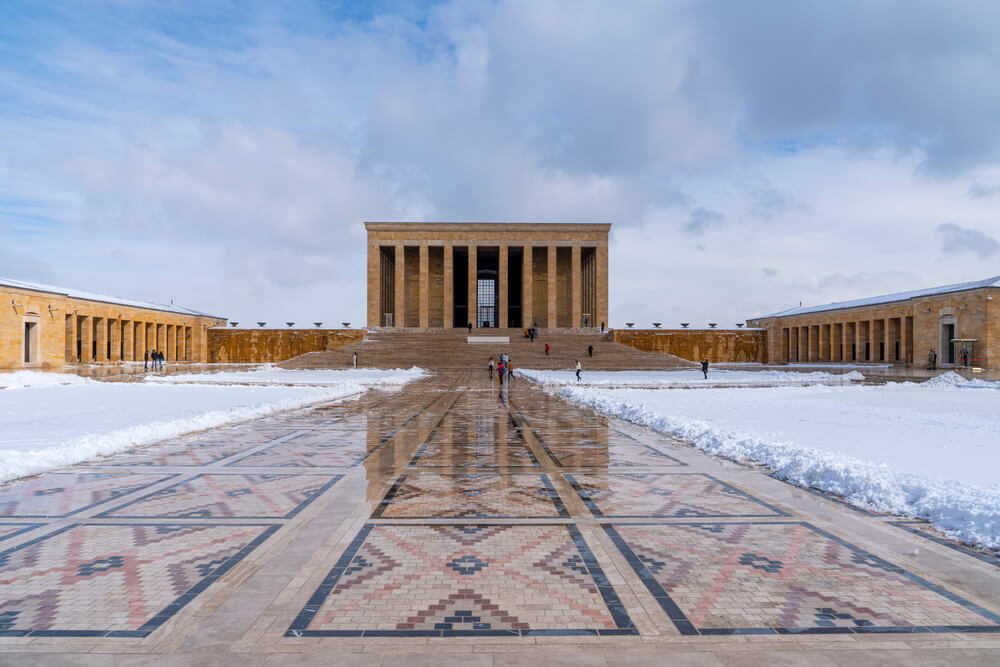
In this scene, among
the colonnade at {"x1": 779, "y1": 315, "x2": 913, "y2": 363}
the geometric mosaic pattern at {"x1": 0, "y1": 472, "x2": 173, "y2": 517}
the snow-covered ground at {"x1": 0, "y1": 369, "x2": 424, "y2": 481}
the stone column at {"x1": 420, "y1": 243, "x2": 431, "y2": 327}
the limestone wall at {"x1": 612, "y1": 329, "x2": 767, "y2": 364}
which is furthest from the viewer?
the stone column at {"x1": 420, "y1": 243, "x2": 431, "y2": 327}

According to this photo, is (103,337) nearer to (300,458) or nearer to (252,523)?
(300,458)

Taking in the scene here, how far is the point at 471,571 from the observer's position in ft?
12.8

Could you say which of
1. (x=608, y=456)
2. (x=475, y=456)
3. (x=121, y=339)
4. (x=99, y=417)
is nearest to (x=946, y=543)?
(x=608, y=456)

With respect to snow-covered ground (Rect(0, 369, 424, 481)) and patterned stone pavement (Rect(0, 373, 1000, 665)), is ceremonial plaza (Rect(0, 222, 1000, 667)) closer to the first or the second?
patterned stone pavement (Rect(0, 373, 1000, 665))

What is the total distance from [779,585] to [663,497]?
222cm

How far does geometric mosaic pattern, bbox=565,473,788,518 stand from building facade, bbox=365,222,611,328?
1830 inches

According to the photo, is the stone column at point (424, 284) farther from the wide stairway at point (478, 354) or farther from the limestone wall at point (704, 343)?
the limestone wall at point (704, 343)

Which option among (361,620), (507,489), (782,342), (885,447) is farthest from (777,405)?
(782,342)

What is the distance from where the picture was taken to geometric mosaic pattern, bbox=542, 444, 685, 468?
7652 mm

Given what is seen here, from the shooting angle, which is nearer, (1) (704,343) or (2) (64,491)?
(2) (64,491)

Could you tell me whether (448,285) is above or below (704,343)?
above

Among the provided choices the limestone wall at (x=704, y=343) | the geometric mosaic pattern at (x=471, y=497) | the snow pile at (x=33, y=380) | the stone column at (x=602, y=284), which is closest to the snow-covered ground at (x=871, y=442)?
the geometric mosaic pattern at (x=471, y=497)

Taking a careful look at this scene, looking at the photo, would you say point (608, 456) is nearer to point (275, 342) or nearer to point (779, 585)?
point (779, 585)

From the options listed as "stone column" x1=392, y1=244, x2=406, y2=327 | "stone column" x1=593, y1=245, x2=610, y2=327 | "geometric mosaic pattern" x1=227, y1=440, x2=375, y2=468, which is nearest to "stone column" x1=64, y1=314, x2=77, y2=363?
"stone column" x1=392, y1=244, x2=406, y2=327
